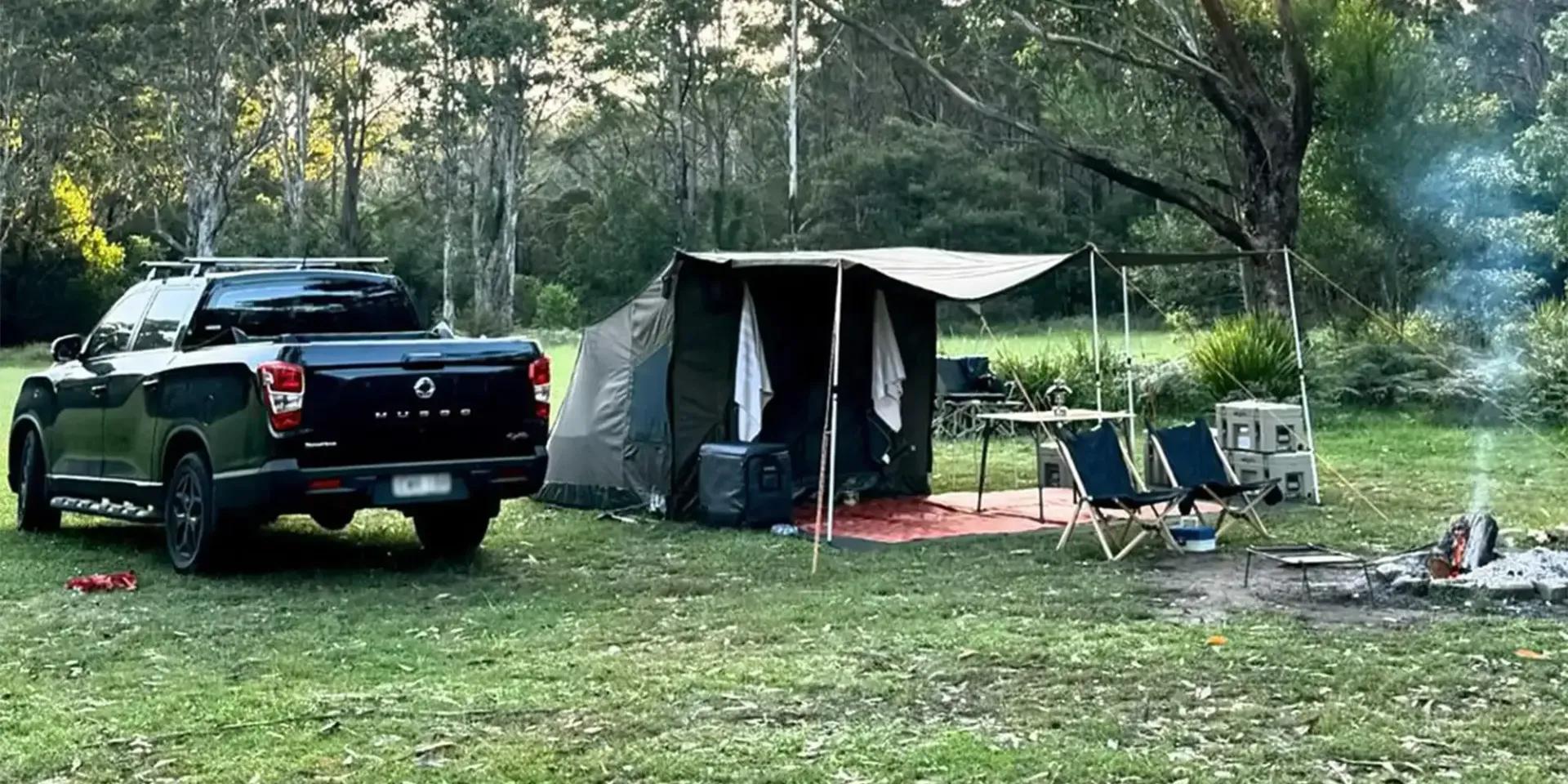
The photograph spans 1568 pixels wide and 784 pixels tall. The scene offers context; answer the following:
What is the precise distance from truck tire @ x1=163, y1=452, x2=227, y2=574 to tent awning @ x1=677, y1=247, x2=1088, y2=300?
3.12m

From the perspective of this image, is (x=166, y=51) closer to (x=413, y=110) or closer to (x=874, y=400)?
(x=413, y=110)

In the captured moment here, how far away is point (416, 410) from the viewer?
25.1 feet

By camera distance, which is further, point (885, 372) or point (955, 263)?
point (885, 372)

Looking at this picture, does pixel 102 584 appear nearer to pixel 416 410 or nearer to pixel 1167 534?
pixel 416 410

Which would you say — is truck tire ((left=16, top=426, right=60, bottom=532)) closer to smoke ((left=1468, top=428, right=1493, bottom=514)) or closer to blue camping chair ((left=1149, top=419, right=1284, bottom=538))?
blue camping chair ((left=1149, top=419, right=1284, bottom=538))

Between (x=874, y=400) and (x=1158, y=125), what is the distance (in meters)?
14.4

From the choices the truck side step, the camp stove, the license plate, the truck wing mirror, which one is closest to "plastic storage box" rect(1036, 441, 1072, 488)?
the camp stove

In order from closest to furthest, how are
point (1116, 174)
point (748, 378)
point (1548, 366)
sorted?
point (748, 378) < point (1548, 366) < point (1116, 174)

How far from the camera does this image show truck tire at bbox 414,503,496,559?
8570 millimetres

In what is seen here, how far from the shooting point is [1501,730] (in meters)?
4.86

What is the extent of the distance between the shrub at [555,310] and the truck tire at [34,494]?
29.9 metres

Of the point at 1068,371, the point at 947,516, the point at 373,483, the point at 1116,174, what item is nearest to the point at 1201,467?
the point at 947,516

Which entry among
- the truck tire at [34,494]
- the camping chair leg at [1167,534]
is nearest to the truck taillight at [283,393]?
the truck tire at [34,494]

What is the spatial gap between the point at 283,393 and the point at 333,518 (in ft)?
5.74
